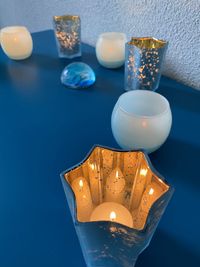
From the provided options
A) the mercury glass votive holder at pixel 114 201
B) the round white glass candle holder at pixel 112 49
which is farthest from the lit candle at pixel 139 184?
the round white glass candle holder at pixel 112 49

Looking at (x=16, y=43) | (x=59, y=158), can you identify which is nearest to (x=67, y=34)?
(x=16, y=43)

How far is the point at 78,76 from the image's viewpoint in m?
0.59

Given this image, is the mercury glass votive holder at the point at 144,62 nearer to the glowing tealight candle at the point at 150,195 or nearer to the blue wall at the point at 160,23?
the blue wall at the point at 160,23

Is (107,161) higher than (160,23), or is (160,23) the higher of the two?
(160,23)

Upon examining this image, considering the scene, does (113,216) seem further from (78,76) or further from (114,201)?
(78,76)

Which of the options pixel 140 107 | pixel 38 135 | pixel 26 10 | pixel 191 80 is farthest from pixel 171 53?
pixel 26 10

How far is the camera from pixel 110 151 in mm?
326

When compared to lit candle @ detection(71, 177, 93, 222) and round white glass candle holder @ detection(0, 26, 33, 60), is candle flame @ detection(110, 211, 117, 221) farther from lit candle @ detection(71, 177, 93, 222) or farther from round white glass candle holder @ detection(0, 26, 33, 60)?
round white glass candle holder @ detection(0, 26, 33, 60)

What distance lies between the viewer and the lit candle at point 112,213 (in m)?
0.31

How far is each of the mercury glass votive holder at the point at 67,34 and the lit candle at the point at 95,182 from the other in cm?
50

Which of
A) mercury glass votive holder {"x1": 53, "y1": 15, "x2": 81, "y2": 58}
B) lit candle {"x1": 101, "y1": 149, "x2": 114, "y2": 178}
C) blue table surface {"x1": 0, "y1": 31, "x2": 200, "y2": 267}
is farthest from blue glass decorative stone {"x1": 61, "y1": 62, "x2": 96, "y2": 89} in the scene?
lit candle {"x1": 101, "y1": 149, "x2": 114, "y2": 178}

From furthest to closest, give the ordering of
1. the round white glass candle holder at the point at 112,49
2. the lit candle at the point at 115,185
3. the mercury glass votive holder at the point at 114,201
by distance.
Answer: the round white glass candle holder at the point at 112,49, the lit candle at the point at 115,185, the mercury glass votive holder at the point at 114,201

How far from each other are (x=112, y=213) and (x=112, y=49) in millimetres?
448

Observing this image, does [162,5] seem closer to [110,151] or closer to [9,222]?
[110,151]
